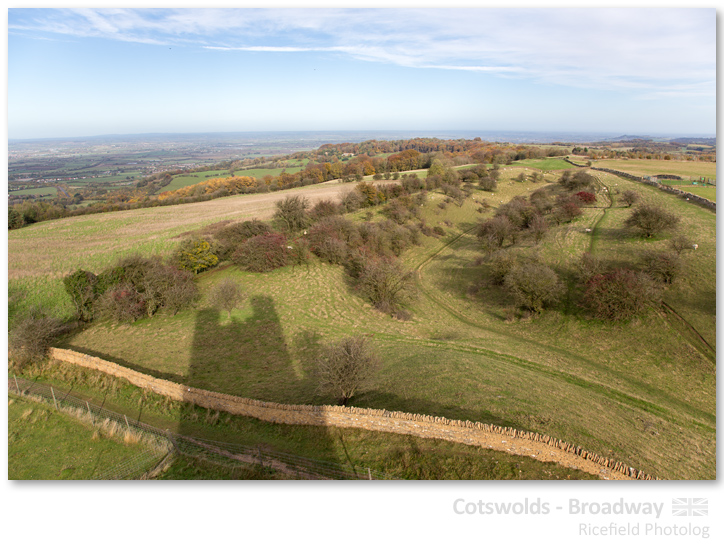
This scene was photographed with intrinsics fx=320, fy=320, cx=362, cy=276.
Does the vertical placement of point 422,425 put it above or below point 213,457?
above

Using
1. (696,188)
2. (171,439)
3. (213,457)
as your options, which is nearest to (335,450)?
(213,457)

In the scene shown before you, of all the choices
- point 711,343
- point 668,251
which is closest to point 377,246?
point 668,251

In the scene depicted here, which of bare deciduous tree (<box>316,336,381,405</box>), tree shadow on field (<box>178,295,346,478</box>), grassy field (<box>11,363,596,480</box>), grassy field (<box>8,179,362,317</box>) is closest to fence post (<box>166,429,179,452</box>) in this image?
grassy field (<box>11,363,596,480</box>)

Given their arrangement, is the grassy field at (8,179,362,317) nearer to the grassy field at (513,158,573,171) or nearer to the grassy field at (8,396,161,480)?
the grassy field at (8,396,161,480)

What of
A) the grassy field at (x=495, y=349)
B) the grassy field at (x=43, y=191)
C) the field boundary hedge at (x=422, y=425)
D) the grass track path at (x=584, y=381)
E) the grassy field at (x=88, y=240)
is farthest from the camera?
the grassy field at (x=43, y=191)

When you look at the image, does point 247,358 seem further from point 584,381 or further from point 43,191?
point 43,191

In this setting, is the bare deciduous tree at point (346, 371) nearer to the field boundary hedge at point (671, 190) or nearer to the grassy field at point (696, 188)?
the field boundary hedge at point (671, 190)

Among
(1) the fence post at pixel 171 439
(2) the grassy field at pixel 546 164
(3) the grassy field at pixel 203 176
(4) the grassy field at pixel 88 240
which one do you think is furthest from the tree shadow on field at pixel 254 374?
(2) the grassy field at pixel 546 164
